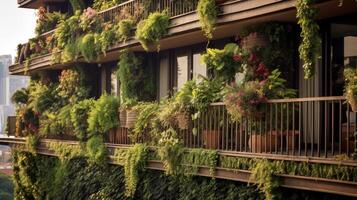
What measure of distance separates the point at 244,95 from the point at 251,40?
232cm

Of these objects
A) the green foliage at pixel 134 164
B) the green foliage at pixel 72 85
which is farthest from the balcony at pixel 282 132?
the green foliage at pixel 72 85

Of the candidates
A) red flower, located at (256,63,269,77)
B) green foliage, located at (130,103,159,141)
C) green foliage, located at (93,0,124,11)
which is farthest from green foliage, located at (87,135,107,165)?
red flower, located at (256,63,269,77)

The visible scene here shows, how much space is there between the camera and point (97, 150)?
67.5 feet

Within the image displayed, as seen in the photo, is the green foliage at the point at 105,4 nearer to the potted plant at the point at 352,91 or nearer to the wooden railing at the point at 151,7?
the wooden railing at the point at 151,7

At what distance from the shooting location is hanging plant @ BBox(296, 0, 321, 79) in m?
12.8

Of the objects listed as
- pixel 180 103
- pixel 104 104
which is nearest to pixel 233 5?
pixel 180 103

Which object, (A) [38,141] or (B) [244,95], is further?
(A) [38,141]

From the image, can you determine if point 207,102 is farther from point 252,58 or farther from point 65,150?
point 65,150

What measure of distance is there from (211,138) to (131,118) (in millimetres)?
3755

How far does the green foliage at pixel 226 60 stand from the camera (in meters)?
15.8

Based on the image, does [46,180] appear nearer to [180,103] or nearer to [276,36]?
[180,103]

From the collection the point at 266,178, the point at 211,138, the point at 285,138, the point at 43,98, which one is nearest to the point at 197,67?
the point at 211,138

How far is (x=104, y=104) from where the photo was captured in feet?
66.0

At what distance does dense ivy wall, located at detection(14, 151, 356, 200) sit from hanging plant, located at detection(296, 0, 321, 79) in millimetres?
2238
